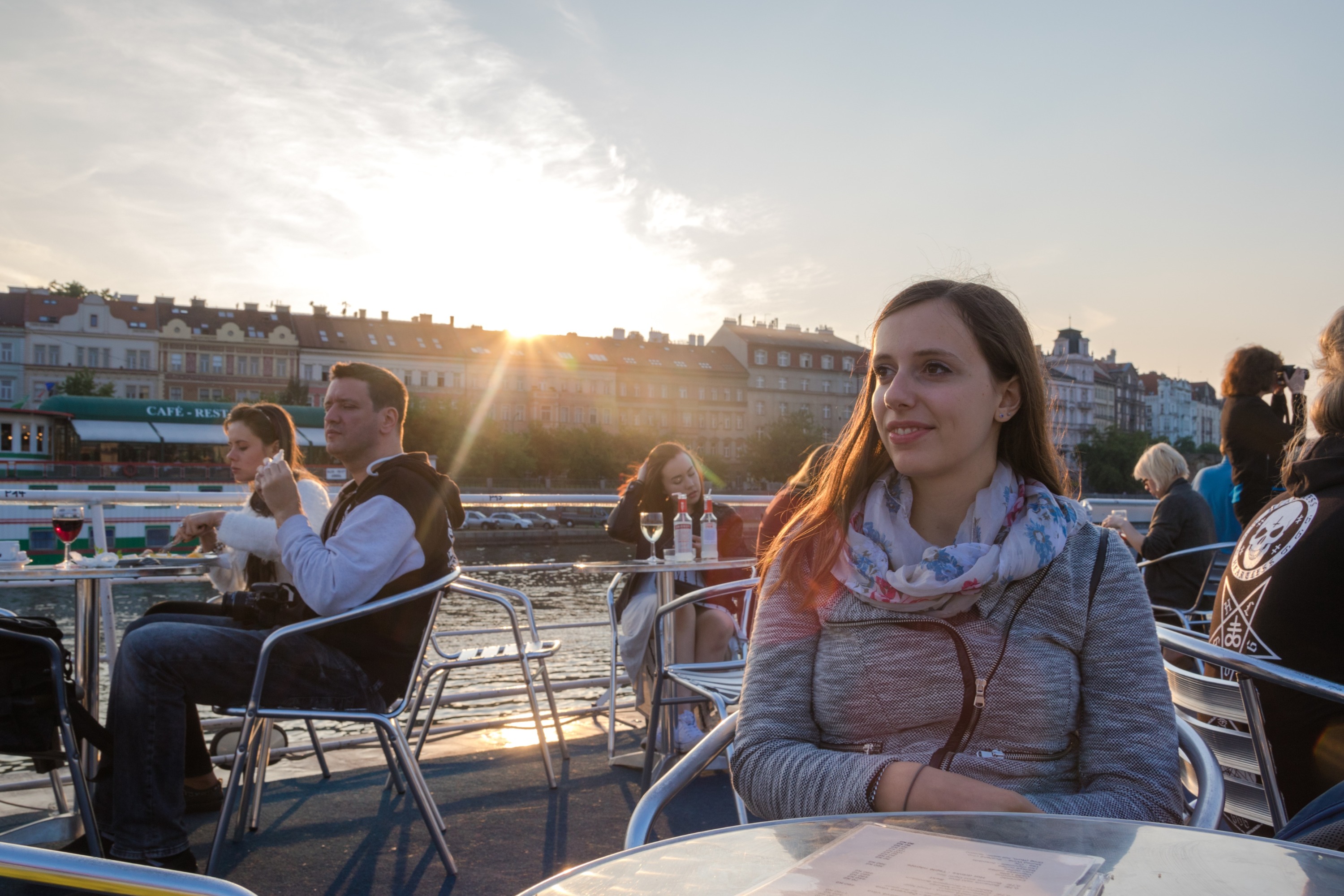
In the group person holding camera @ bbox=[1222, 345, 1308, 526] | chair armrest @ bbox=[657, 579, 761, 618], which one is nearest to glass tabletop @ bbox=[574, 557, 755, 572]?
chair armrest @ bbox=[657, 579, 761, 618]

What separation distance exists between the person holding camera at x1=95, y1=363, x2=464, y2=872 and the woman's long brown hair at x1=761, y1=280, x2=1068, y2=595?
1.52m

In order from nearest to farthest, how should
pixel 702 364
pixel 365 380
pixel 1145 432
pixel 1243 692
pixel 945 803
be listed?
1. pixel 945 803
2. pixel 1243 692
3. pixel 365 380
4. pixel 702 364
5. pixel 1145 432

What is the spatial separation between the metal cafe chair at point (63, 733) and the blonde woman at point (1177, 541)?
4.21 metres

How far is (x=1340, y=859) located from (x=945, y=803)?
0.39m

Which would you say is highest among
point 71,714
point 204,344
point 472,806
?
point 204,344

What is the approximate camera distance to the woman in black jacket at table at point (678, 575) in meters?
4.34

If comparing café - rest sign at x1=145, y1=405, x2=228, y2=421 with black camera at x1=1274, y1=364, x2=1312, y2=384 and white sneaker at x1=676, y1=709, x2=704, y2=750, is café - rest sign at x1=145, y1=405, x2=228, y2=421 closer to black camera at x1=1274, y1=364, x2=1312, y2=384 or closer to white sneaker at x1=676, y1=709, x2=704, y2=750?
white sneaker at x1=676, y1=709, x2=704, y2=750

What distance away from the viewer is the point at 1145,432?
90562 millimetres

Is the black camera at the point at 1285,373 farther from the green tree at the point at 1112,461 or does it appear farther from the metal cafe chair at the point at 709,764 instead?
the green tree at the point at 1112,461

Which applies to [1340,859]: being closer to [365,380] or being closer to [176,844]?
[176,844]

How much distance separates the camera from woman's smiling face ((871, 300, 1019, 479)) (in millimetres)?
1447

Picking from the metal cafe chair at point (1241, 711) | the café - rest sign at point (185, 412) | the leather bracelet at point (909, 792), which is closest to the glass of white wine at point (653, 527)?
the metal cafe chair at point (1241, 711)

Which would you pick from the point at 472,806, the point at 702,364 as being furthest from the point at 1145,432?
the point at 472,806

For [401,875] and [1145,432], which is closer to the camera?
[401,875]
